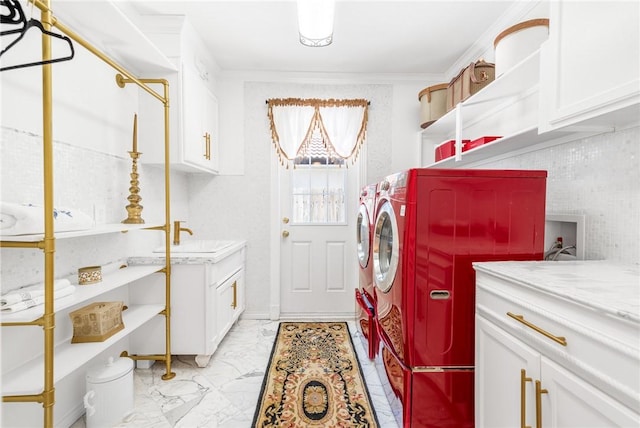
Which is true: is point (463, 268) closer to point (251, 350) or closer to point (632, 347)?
point (632, 347)

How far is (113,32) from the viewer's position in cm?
164

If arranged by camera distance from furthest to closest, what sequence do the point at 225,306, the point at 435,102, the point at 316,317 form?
1. the point at 316,317
2. the point at 435,102
3. the point at 225,306

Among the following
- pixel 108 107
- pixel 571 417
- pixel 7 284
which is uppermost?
pixel 108 107

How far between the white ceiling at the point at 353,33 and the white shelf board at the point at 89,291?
1.73 metres

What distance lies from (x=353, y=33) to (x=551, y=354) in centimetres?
234

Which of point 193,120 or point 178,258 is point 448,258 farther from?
point 193,120

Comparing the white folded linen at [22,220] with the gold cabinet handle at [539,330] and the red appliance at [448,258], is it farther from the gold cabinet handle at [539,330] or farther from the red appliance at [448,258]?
the gold cabinet handle at [539,330]

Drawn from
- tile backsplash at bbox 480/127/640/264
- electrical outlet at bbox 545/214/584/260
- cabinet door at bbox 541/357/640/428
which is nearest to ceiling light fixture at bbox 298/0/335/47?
tile backsplash at bbox 480/127/640/264

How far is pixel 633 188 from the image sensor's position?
50.7 inches

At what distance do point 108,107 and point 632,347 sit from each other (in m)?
2.50

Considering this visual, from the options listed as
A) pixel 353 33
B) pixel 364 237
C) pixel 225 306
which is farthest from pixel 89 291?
pixel 353 33

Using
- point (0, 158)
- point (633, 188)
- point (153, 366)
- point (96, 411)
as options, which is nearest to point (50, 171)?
point (0, 158)

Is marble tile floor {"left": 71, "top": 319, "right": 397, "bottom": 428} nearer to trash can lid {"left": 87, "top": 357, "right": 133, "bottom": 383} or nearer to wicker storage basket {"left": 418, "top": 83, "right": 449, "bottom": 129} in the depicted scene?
trash can lid {"left": 87, "top": 357, "right": 133, "bottom": 383}

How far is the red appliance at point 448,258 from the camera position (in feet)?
4.53
